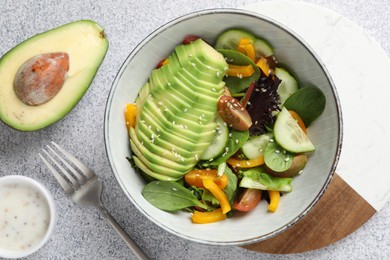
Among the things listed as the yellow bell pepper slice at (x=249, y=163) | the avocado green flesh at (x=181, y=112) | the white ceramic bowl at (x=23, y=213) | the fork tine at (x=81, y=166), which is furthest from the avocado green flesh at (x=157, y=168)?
the white ceramic bowl at (x=23, y=213)

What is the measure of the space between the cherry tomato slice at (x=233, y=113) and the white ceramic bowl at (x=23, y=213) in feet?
1.69

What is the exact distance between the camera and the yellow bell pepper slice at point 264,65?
1241 millimetres

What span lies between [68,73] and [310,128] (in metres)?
0.57

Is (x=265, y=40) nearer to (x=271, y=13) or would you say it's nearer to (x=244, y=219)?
(x=271, y=13)

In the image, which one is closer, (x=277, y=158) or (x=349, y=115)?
(x=277, y=158)

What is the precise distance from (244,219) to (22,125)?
554mm

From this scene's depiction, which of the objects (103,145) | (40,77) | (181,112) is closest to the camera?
(181,112)

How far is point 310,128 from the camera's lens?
125 cm

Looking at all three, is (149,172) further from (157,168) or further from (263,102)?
(263,102)

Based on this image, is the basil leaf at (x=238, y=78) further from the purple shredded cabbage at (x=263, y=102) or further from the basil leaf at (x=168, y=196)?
the basil leaf at (x=168, y=196)

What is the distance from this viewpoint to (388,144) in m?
1.37

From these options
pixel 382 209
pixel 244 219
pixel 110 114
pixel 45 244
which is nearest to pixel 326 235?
pixel 382 209

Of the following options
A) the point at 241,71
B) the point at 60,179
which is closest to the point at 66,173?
the point at 60,179

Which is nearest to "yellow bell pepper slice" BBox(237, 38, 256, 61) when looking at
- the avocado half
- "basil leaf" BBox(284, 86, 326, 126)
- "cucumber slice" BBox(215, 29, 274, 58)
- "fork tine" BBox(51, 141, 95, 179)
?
"cucumber slice" BBox(215, 29, 274, 58)
